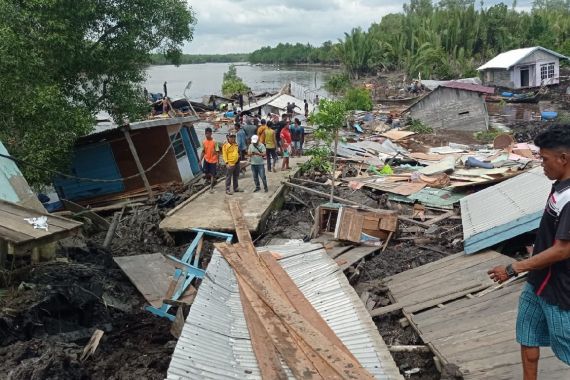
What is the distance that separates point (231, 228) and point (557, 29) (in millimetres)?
43771

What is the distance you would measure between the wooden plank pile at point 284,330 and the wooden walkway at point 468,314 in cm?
101

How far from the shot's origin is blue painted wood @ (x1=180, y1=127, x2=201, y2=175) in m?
14.6

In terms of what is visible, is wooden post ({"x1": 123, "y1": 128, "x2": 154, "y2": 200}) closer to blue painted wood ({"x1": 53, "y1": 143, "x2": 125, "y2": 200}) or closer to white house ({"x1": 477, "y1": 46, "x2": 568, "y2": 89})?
blue painted wood ({"x1": 53, "y1": 143, "x2": 125, "y2": 200})

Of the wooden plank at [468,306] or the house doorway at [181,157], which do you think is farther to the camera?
the house doorway at [181,157]

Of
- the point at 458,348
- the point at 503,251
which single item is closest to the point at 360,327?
the point at 458,348

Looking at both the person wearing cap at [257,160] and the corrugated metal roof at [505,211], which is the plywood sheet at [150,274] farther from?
the corrugated metal roof at [505,211]

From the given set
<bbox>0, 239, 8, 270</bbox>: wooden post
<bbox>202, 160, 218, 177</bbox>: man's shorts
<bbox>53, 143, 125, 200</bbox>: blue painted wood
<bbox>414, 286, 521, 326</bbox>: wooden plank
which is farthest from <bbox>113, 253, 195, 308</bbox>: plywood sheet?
<bbox>53, 143, 125, 200</bbox>: blue painted wood

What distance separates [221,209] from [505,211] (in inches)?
208

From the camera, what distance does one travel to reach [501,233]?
608 cm

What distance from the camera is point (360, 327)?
4.47 meters

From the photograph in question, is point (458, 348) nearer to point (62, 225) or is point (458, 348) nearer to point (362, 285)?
point (362, 285)

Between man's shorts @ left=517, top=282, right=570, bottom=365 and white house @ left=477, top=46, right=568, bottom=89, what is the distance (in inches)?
1256

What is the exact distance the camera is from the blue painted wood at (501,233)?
5910 mm

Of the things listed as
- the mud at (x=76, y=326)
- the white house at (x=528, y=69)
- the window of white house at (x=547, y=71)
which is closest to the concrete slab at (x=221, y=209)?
the mud at (x=76, y=326)
